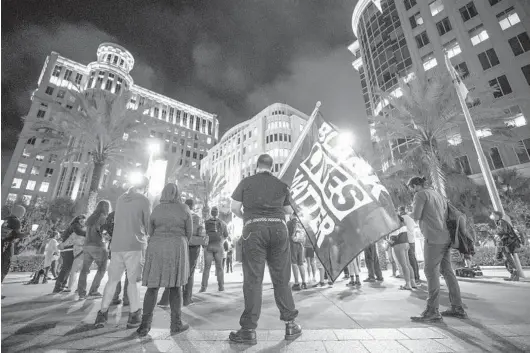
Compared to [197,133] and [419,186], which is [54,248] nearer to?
[419,186]

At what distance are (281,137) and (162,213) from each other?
55.5 meters

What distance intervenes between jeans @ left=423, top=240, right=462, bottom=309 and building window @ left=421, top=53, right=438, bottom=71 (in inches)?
1497

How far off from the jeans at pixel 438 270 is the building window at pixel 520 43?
36.8m

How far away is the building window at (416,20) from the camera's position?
3712 centimetres

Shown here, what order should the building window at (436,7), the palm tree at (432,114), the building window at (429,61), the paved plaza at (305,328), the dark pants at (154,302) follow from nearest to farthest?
1. the paved plaza at (305,328)
2. the dark pants at (154,302)
3. the palm tree at (432,114)
4. the building window at (429,61)
5. the building window at (436,7)

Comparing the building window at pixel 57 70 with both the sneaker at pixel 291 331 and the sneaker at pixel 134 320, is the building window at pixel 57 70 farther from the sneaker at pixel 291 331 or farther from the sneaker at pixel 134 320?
the sneaker at pixel 291 331

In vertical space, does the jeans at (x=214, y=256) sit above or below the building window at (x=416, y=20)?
below

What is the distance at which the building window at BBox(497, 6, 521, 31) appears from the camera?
29.5 meters

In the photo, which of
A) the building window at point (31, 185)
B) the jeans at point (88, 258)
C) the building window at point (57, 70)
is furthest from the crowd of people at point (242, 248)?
the building window at point (57, 70)

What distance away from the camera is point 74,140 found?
197 ft

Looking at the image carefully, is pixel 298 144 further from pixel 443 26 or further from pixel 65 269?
pixel 443 26

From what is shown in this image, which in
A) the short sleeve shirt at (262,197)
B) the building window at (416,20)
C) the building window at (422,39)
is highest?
the building window at (416,20)

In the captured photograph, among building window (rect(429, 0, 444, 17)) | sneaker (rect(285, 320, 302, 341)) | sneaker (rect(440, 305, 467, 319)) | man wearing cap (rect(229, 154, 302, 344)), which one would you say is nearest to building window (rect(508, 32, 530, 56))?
building window (rect(429, 0, 444, 17))

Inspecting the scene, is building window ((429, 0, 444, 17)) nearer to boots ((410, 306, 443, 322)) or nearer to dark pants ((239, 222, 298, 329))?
boots ((410, 306, 443, 322))
